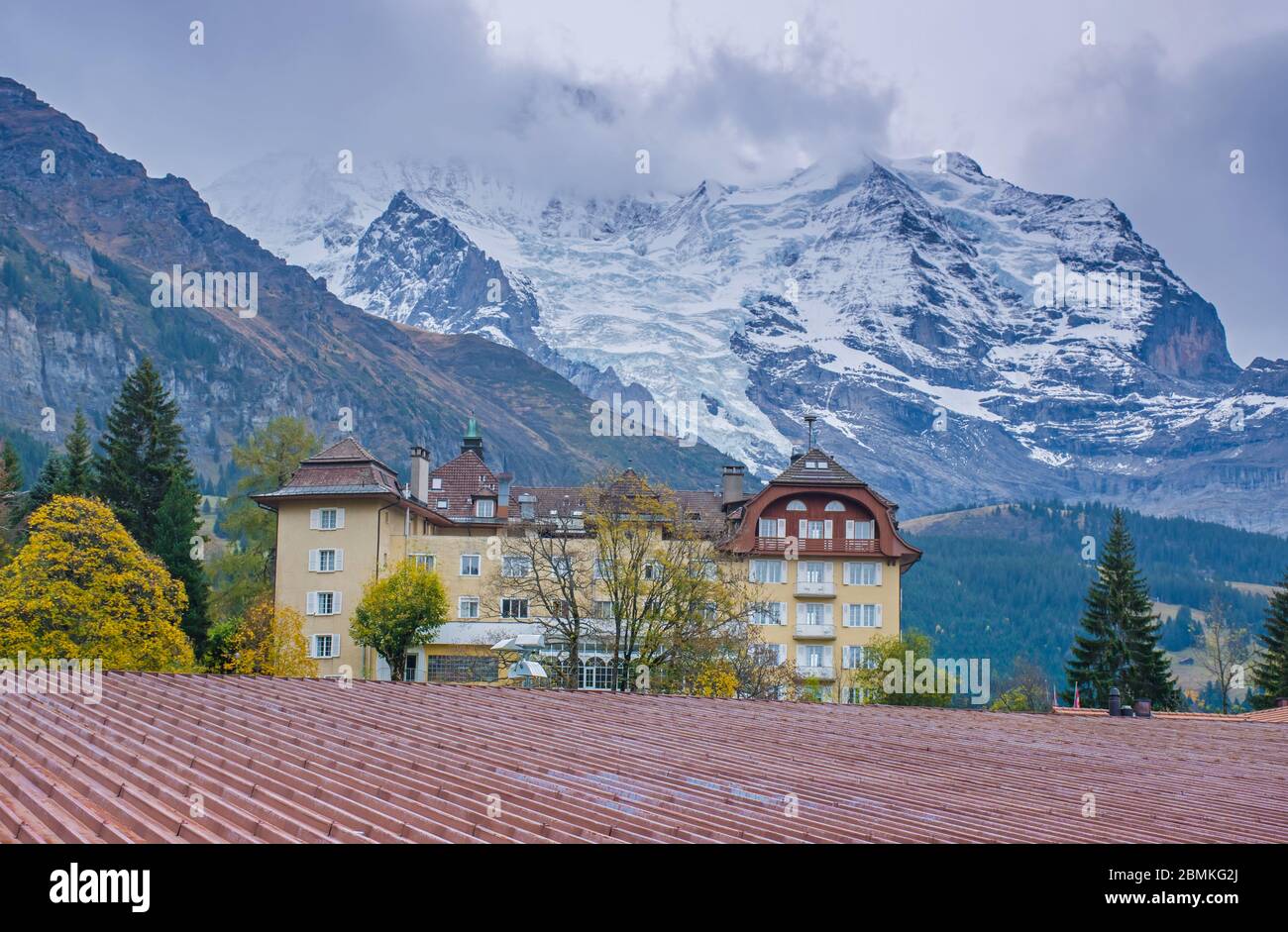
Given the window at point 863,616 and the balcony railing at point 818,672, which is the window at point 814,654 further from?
the window at point 863,616

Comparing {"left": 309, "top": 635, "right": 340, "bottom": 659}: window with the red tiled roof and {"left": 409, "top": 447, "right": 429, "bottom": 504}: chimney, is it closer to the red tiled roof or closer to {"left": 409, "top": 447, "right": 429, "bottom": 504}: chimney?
{"left": 409, "top": 447, "right": 429, "bottom": 504}: chimney

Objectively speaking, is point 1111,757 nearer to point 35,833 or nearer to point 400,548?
point 35,833

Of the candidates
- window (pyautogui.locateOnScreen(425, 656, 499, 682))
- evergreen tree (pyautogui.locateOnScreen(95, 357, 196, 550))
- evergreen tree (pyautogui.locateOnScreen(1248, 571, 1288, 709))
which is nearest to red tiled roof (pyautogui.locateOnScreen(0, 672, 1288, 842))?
window (pyautogui.locateOnScreen(425, 656, 499, 682))

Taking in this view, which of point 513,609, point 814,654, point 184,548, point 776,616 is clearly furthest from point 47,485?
point 814,654

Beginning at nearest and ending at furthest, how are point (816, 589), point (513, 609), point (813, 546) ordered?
1. point (513, 609)
2. point (816, 589)
3. point (813, 546)

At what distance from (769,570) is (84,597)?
4337 cm

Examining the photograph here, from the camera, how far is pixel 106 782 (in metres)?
10.9

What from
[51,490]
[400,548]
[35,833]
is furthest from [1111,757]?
[51,490]

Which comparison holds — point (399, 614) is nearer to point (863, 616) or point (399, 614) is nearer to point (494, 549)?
point (494, 549)

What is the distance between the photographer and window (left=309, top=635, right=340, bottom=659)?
74.6 metres

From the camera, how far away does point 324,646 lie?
7500 cm

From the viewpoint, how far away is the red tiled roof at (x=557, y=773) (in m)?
10.3
